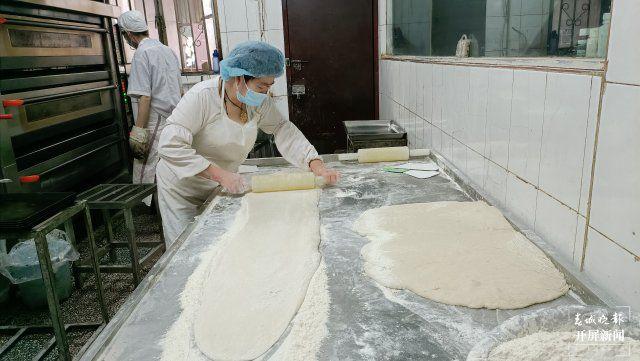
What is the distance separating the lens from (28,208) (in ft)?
6.21

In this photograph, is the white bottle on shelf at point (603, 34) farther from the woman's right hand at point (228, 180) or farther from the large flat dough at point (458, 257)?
the woman's right hand at point (228, 180)

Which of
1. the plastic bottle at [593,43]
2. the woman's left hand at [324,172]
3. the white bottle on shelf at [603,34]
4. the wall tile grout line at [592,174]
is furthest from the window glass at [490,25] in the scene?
the woman's left hand at [324,172]

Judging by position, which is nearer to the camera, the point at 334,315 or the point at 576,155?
the point at 334,315

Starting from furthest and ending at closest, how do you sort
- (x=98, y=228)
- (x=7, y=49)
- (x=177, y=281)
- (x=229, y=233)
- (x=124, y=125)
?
(x=124, y=125)
(x=98, y=228)
(x=7, y=49)
(x=229, y=233)
(x=177, y=281)

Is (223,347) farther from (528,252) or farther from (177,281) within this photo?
(528,252)

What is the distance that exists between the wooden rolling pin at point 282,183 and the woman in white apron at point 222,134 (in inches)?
2.6

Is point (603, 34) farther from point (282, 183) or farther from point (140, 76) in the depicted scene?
point (140, 76)

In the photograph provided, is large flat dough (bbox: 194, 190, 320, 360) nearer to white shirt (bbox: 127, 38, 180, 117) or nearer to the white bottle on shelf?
the white bottle on shelf

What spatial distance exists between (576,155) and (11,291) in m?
3.18

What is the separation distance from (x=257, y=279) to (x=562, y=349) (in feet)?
2.50

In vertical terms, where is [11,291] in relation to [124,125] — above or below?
below

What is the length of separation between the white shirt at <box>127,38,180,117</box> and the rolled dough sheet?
12.0ft

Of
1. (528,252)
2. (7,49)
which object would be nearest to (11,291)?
(7,49)

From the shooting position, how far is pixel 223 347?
92 cm
